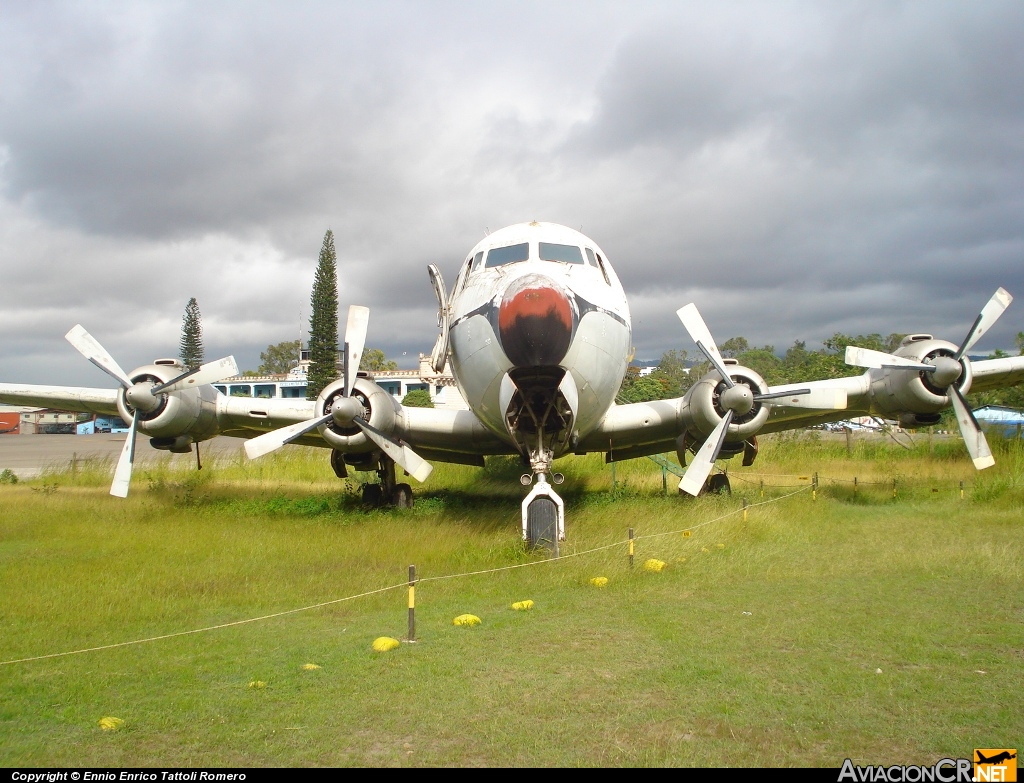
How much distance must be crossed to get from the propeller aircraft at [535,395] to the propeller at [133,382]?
0.03 metres

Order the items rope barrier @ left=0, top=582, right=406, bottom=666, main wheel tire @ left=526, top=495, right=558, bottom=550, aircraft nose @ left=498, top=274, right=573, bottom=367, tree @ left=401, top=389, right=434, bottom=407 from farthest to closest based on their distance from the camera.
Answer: tree @ left=401, top=389, right=434, bottom=407 → main wheel tire @ left=526, top=495, right=558, bottom=550 → aircraft nose @ left=498, top=274, right=573, bottom=367 → rope barrier @ left=0, top=582, right=406, bottom=666

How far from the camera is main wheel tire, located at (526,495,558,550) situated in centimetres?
926

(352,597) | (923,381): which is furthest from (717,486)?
(352,597)

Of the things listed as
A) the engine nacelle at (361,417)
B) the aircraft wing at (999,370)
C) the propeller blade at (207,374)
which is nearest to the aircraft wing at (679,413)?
the aircraft wing at (999,370)

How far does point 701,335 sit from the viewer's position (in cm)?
1216

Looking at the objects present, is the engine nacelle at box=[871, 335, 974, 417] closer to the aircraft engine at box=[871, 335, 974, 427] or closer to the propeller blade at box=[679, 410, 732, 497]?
the aircraft engine at box=[871, 335, 974, 427]

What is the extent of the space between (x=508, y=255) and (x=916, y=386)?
26.0ft

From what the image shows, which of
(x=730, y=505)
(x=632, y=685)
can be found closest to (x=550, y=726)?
(x=632, y=685)

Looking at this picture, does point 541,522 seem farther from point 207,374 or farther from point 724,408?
point 207,374

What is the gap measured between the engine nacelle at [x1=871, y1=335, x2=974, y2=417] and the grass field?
74.8 inches

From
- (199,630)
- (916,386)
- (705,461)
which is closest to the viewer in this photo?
(199,630)

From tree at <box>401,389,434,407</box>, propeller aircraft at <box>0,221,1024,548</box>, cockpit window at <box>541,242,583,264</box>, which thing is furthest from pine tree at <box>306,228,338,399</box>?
cockpit window at <box>541,242,583,264</box>

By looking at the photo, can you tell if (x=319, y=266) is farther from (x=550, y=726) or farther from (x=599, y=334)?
(x=550, y=726)

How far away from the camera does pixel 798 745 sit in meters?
3.68
